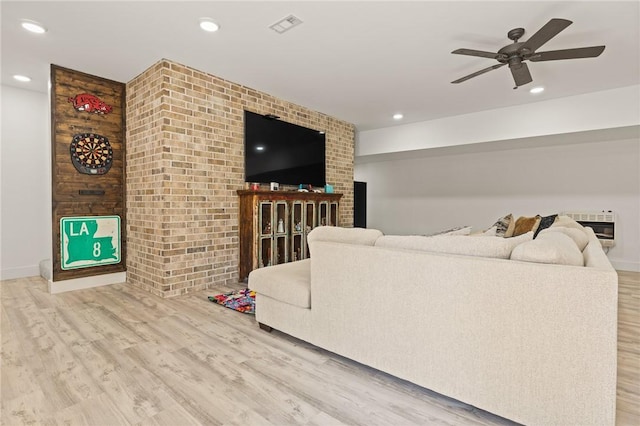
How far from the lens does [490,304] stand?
134 centimetres

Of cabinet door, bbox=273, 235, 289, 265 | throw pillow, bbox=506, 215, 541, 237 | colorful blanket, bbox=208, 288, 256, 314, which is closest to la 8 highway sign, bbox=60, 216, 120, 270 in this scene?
colorful blanket, bbox=208, 288, 256, 314

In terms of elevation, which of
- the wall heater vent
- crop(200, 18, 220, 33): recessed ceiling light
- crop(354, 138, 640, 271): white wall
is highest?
crop(200, 18, 220, 33): recessed ceiling light

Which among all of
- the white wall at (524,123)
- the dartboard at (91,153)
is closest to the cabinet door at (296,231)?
the dartboard at (91,153)

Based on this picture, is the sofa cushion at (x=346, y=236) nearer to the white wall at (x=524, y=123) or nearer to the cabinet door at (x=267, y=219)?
the cabinet door at (x=267, y=219)

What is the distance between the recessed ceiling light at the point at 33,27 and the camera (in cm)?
250

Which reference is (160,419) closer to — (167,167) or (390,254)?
(390,254)

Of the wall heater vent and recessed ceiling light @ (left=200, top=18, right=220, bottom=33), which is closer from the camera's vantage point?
recessed ceiling light @ (left=200, top=18, right=220, bottom=33)

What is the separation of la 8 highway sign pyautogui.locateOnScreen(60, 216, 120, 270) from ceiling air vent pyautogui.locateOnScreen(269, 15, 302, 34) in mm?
2839

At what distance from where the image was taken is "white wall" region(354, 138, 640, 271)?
188 inches

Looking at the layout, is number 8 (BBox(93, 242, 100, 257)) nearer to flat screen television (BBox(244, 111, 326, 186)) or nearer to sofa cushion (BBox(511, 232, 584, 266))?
flat screen television (BBox(244, 111, 326, 186))

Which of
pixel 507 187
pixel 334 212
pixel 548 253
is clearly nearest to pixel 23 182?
pixel 334 212

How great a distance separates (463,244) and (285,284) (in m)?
1.19

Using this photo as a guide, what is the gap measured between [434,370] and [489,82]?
3.57m

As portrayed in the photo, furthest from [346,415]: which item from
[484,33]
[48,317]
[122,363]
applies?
[484,33]
